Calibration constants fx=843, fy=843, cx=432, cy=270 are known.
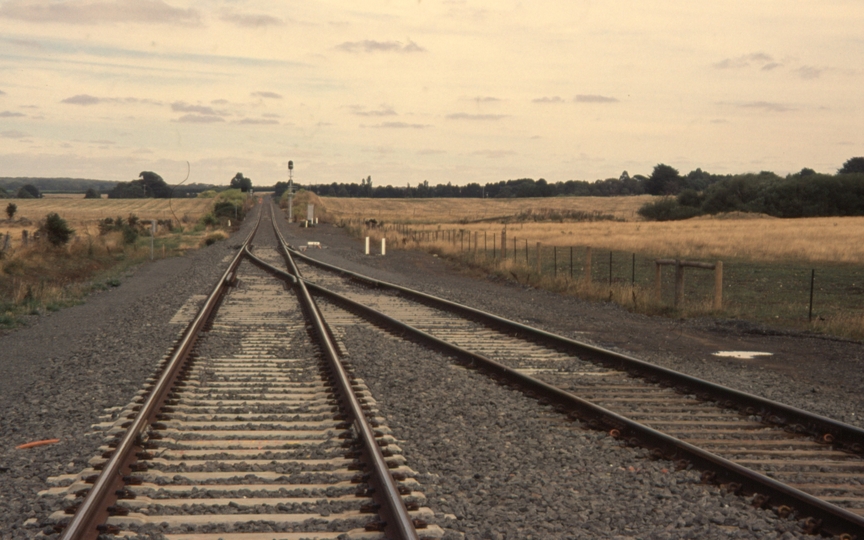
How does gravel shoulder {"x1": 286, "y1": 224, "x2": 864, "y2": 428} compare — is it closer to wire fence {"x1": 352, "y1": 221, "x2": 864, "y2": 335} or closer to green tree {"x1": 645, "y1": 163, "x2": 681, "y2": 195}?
wire fence {"x1": 352, "y1": 221, "x2": 864, "y2": 335}

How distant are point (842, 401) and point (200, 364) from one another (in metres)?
7.47

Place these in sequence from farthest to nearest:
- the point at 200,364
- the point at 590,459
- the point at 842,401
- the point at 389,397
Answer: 1. the point at 200,364
2. the point at 842,401
3. the point at 389,397
4. the point at 590,459

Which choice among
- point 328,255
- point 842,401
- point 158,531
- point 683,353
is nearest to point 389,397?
point 158,531

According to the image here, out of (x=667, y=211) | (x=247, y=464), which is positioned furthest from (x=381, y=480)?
(x=667, y=211)

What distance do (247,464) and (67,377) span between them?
486cm

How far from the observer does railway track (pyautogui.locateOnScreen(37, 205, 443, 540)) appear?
4.84 m

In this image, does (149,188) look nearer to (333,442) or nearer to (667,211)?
(667,211)

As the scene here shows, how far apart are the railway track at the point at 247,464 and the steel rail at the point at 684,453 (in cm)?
180

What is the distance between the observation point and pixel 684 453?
6418 mm

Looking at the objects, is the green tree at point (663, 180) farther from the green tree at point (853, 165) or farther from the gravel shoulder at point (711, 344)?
the gravel shoulder at point (711, 344)

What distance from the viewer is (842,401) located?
30.6ft

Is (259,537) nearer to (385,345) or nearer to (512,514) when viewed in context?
(512,514)

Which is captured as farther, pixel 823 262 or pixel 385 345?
pixel 823 262

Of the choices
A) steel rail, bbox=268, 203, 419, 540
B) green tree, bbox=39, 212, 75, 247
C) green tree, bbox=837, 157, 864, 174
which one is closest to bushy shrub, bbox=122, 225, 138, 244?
green tree, bbox=39, 212, 75, 247
